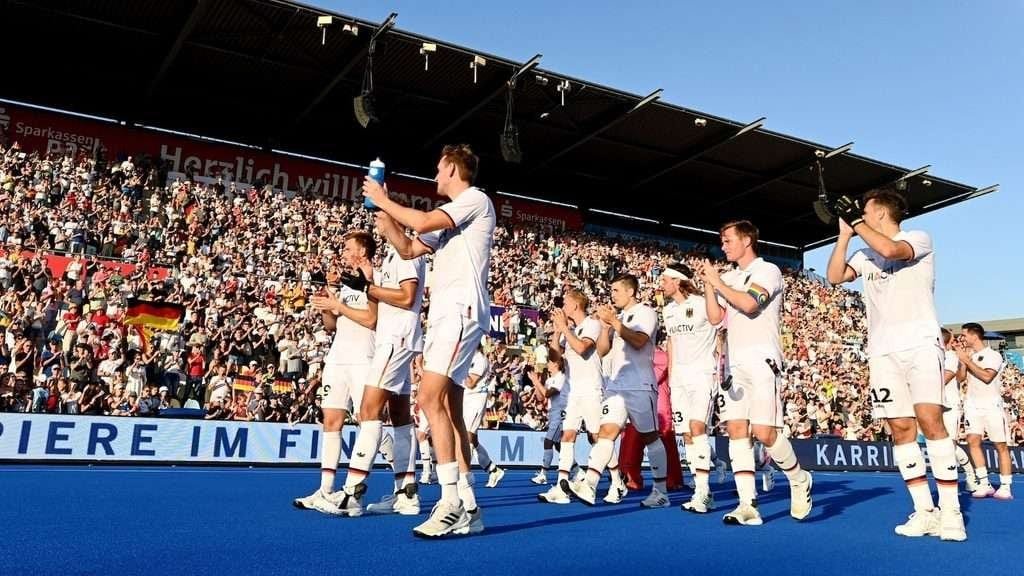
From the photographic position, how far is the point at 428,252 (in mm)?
5117

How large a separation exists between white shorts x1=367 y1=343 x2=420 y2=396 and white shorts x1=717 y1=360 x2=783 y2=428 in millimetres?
2754

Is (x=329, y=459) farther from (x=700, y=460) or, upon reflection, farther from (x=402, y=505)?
(x=700, y=460)

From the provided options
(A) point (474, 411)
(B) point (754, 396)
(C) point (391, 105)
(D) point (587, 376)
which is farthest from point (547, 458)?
(C) point (391, 105)

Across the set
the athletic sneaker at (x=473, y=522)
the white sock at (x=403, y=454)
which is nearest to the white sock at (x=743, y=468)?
the athletic sneaker at (x=473, y=522)

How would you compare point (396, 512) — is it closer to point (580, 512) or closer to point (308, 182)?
point (580, 512)

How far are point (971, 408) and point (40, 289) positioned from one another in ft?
60.1

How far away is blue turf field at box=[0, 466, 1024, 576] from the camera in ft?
11.9

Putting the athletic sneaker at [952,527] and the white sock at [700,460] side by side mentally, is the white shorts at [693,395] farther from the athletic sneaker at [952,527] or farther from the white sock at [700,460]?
the athletic sneaker at [952,527]

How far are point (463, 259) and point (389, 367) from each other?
1.39 meters

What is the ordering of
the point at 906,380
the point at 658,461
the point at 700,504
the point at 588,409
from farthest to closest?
the point at 588,409 < the point at 658,461 < the point at 700,504 < the point at 906,380

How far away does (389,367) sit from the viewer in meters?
5.80

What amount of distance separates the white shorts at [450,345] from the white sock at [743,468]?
8.66ft

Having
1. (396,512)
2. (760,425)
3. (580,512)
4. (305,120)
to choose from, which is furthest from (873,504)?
(305,120)

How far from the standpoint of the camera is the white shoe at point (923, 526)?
5.29 m
